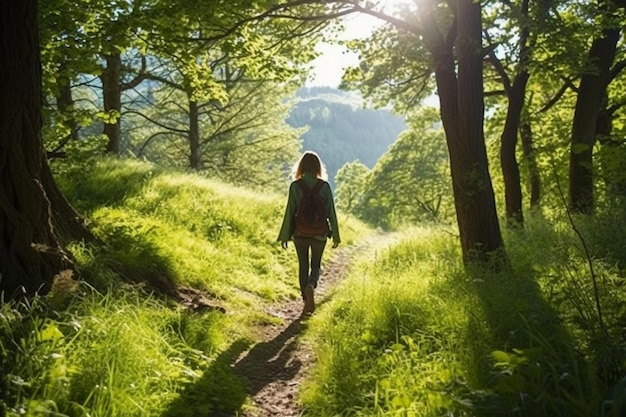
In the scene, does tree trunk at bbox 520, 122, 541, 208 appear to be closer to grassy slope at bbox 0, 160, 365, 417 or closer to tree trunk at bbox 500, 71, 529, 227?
tree trunk at bbox 500, 71, 529, 227

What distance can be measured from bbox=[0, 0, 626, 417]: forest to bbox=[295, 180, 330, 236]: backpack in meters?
0.96

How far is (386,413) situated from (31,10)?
4442 millimetres

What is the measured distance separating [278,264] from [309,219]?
328 cm

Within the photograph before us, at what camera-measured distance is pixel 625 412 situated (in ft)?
7.30

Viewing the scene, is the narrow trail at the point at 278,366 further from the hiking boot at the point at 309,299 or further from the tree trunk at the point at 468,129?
the tree trunk at the point at 468,129

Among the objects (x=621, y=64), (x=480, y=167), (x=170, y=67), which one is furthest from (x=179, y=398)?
(x=170, y=67)

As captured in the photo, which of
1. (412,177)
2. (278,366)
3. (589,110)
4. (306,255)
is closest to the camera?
(278,366)

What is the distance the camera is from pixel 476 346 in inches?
152

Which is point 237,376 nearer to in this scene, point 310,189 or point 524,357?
point 524,357

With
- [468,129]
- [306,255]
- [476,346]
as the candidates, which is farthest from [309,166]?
[476,346]

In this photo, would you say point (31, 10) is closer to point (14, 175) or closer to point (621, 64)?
point (14, 175)

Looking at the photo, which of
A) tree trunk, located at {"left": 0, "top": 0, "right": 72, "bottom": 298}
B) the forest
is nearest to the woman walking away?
the forest

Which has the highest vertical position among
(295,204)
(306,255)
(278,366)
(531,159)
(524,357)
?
(531,159)

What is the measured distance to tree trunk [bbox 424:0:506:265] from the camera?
6461mm
